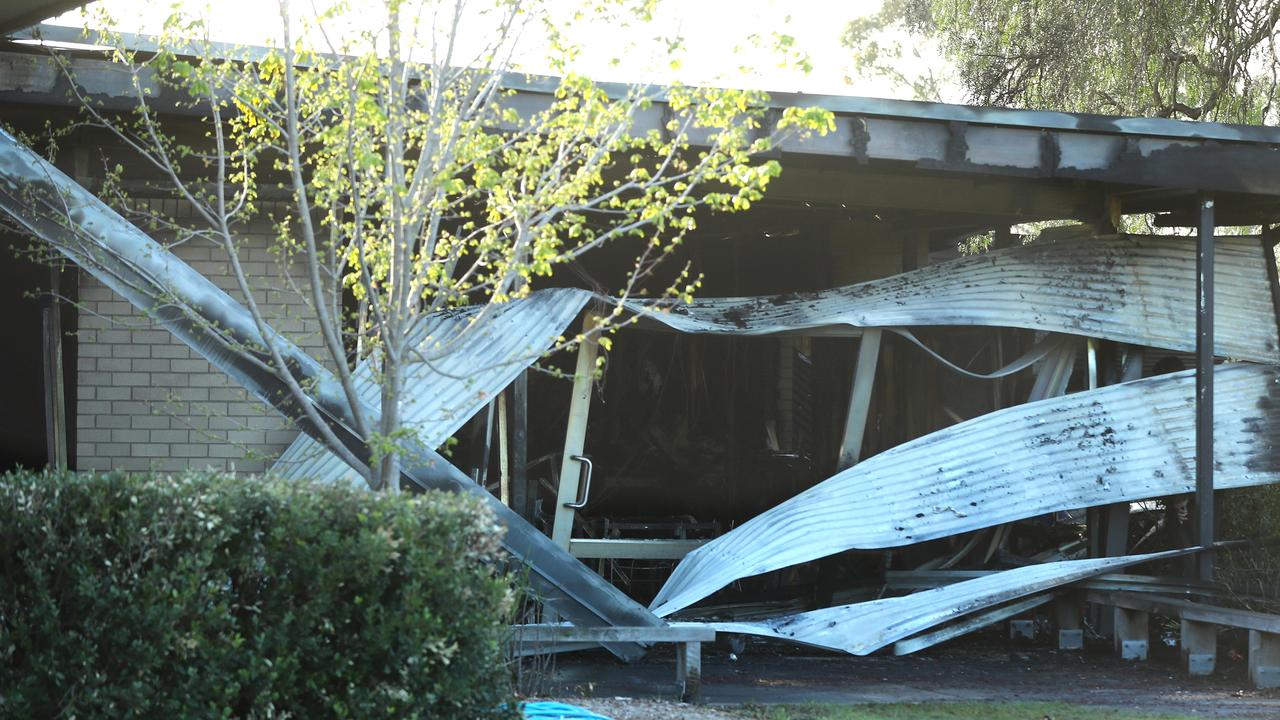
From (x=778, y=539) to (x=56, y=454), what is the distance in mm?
5089

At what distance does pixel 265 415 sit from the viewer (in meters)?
9.40

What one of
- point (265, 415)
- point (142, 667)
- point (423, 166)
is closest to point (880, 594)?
point (265, 415)

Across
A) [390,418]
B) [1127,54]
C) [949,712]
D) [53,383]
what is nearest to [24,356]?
[53,383]

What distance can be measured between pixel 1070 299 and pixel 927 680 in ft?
10.9

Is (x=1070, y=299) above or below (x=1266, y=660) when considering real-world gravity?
above

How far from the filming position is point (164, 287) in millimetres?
6391

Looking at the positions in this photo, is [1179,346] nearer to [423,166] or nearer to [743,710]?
[743,710]

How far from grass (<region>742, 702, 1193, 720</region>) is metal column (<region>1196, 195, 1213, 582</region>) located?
2423 mm

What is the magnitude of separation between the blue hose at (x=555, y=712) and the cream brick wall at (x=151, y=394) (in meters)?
3.87

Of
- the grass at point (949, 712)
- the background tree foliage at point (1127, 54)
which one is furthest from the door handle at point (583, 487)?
the background tree foliage at point (1127, 54)

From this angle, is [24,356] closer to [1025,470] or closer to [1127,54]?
[1025,470]

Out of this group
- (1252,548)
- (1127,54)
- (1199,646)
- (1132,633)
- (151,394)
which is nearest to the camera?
(1199,646)

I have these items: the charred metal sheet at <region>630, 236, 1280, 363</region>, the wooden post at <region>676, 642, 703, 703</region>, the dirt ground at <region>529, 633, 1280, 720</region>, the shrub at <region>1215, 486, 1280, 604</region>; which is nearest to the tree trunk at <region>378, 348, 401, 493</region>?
the dirt ground at <region>529, 633, 1280, 720</region>

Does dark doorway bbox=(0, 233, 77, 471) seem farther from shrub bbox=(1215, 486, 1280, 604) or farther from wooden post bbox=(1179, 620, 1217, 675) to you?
shrub bbox=(1215, 486, 1280, 604)
